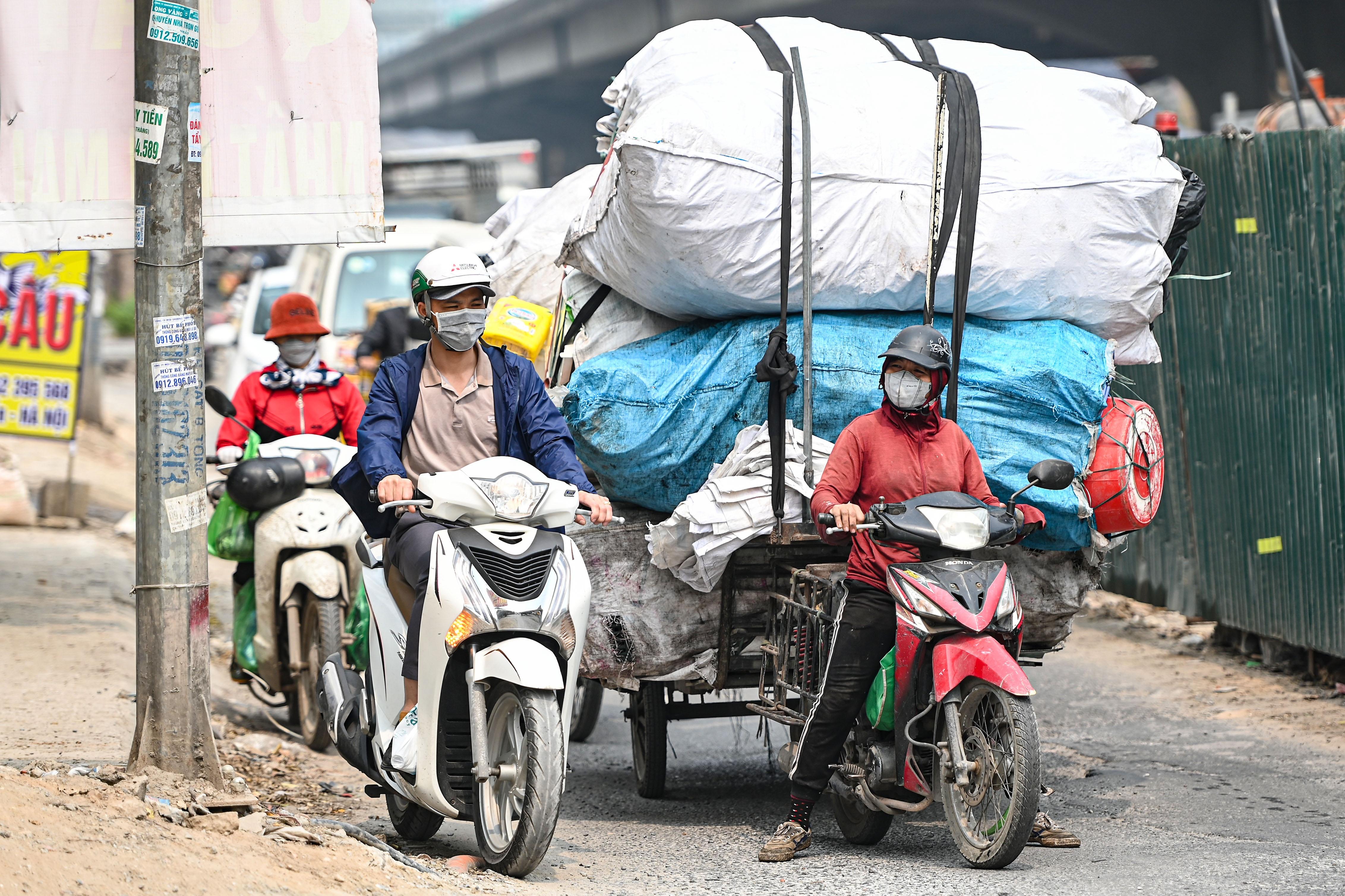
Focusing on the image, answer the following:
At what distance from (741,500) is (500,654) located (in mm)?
1207

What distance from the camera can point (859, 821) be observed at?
5.70m

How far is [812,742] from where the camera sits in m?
5.50

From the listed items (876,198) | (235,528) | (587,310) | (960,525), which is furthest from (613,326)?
(235,528)

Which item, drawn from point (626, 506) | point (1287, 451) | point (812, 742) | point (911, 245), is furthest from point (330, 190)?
point (1287, 451)

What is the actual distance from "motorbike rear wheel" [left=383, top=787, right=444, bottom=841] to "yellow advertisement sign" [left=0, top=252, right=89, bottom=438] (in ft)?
28.3

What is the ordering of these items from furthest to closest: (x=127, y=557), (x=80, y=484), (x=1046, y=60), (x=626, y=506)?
(x=1046, y=60), (x=80, y=484), (x=127, y=557), (x=626, y=506)

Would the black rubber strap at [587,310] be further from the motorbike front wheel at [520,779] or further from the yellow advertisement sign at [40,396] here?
the yellow advertisement sign at [40,396]

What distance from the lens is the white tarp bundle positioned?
5684 millimetres

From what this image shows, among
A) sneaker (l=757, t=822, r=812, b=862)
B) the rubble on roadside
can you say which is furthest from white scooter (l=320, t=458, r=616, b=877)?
the rubble on roadside

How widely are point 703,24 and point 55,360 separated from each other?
28.5 ft

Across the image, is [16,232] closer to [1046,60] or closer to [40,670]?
[40,670]

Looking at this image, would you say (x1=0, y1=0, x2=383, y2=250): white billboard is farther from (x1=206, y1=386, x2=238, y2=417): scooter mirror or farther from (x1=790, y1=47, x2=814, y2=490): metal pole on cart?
(x1=790, y1=47, x2=814, y2=490): metal pole on cart

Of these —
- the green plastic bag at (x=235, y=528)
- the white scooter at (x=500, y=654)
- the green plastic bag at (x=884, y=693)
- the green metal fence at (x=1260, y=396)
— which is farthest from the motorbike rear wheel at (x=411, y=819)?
the green metal fence at (x=1260, y=396)

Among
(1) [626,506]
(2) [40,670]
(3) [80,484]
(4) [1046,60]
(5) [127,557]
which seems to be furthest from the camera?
(4) [1046,60]
